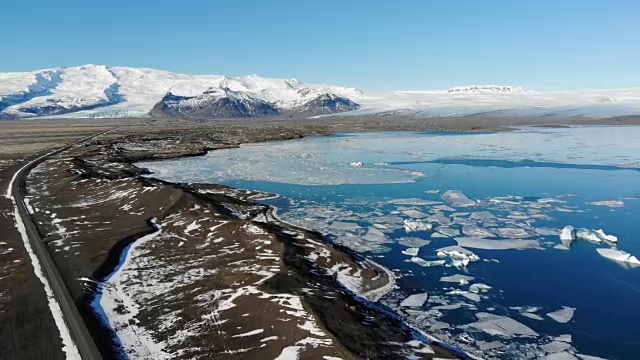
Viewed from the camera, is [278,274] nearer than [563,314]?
No

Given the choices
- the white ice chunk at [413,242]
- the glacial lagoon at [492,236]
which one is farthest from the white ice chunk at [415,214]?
the white ice chunk at [413,242]

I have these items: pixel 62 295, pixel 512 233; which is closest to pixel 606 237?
pixel 512 233

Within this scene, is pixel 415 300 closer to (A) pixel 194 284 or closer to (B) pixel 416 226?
(A) pixel 194 284

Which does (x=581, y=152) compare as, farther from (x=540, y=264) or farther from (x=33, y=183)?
(x=33, y=183)

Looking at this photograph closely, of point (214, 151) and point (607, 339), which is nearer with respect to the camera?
point (607, 339)

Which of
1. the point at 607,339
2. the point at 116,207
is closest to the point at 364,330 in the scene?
the point at 607,339

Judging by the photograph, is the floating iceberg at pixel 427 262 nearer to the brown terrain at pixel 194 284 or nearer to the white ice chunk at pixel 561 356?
the brown terrain at pixel 194 284

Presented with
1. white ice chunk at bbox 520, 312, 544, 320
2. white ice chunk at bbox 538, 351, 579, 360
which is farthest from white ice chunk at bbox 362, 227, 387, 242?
white ice chunk at bbox 538, 351, 579, 360
